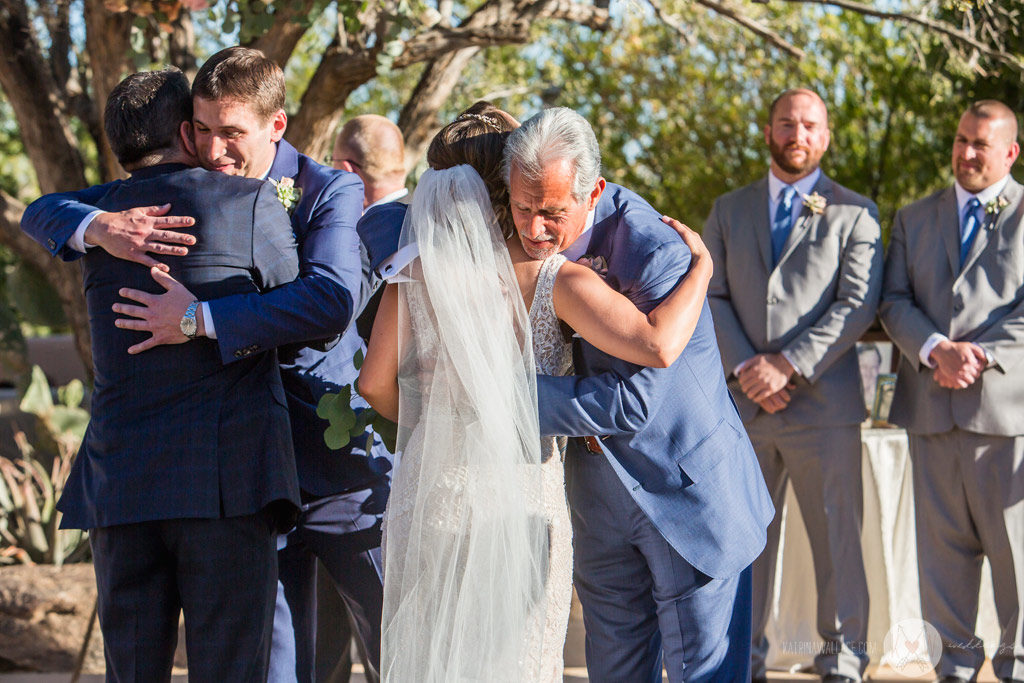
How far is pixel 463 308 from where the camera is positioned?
92.8 inches

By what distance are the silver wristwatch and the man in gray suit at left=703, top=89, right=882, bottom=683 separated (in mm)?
2368

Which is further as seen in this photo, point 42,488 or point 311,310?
point 42,488

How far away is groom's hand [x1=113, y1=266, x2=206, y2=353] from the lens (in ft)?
8.09

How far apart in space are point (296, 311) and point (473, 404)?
0.56 meters

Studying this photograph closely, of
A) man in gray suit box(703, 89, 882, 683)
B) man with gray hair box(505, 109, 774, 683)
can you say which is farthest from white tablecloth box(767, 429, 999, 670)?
man with gray hair box(505, 109, 774, 683)

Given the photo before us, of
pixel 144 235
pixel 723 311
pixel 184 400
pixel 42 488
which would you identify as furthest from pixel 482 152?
pixel 42 488

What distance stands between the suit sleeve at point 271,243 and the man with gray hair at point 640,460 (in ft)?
2.15

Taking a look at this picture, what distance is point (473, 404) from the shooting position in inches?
93.9

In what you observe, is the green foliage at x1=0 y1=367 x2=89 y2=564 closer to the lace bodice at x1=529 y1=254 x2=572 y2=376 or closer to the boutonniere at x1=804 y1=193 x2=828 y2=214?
Answer: the lace bodice at x1=529 y1=254 x2=572 y2=376

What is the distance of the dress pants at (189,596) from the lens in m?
2.54

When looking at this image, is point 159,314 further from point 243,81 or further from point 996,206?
point 996,206

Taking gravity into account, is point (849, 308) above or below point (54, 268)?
below

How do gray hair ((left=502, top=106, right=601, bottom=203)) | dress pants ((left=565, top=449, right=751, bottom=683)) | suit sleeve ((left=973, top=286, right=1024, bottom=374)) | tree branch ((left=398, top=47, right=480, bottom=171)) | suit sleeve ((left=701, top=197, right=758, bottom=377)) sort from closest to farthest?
gray hair ((left=502, top=106, right=601, bottom=203)) → dress pants ((left=565, top=449, right=751, bottom=683)) → suit sleeve ((left=973, top=286, right=1024, bottom=374)) → suit sleeve ((left=701, top=197, right=758, bottom=377)) → tree branch ((left=398, top=47, right=480, bottom=171))

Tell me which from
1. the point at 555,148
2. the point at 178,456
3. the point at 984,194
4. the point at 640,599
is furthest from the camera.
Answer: the point at 984,194
